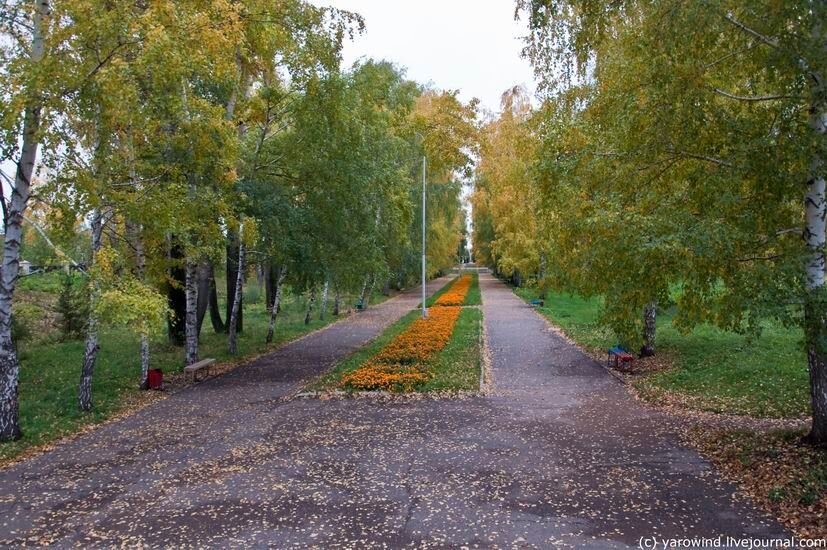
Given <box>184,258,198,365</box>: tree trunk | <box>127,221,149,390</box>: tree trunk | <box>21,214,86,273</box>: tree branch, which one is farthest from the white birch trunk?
<box>21,214,86,273</box>: tree branch

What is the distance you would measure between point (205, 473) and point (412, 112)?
22.3m

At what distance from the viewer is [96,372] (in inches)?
496

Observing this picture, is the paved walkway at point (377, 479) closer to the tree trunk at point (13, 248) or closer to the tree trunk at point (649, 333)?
the tree trunk at point (13, 248)

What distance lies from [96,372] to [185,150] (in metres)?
5.48

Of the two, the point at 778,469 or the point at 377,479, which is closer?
the point at 778,469

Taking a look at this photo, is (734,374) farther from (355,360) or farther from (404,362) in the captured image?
(355,360)

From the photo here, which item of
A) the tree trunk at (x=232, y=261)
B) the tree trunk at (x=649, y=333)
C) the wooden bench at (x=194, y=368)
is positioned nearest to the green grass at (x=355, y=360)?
the wooden bench at (x=194, y=368)

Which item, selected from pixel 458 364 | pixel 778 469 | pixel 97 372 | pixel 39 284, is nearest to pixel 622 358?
pixel 458 364

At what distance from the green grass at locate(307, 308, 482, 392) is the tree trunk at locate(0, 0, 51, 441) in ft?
15.5

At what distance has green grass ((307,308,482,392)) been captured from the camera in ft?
35.9

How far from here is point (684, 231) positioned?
18.5 feet

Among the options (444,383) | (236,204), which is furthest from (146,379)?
(444,383)

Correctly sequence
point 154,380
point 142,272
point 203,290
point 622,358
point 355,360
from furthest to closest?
point 203,290, point 355,360, point 622,358, point 154,380, point 142,272

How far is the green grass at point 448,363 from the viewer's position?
35.9 feet
